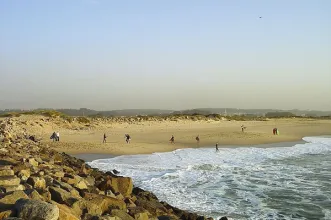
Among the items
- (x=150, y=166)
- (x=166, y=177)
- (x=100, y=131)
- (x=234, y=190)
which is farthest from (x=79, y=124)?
(x=234, y=190)

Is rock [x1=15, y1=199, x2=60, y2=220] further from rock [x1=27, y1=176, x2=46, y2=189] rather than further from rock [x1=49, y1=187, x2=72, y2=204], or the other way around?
rock [x1=27, y1=176, x2=46, y2=189]

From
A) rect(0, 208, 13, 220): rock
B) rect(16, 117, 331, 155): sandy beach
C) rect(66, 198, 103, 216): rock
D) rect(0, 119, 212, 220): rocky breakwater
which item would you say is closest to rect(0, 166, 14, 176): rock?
rect(0, 119, 212, 220): rocky breakwater

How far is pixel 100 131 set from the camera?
39812mm

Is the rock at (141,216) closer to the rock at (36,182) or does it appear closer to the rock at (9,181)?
the rock at (36,182)

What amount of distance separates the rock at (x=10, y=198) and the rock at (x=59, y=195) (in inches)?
33.1

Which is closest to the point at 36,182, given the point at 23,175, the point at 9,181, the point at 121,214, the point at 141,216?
the point at 9,181

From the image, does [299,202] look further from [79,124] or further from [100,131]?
[79,124]

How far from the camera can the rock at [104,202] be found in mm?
7057

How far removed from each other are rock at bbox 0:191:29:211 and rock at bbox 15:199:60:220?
0.43m

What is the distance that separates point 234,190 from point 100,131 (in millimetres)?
27696

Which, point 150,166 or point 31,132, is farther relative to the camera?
point 31,132

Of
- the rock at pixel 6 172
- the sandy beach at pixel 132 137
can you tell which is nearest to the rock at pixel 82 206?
the rock at pixel 6 172

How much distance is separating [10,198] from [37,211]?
971mm

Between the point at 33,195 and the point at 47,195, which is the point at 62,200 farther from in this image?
the point at 33,195
